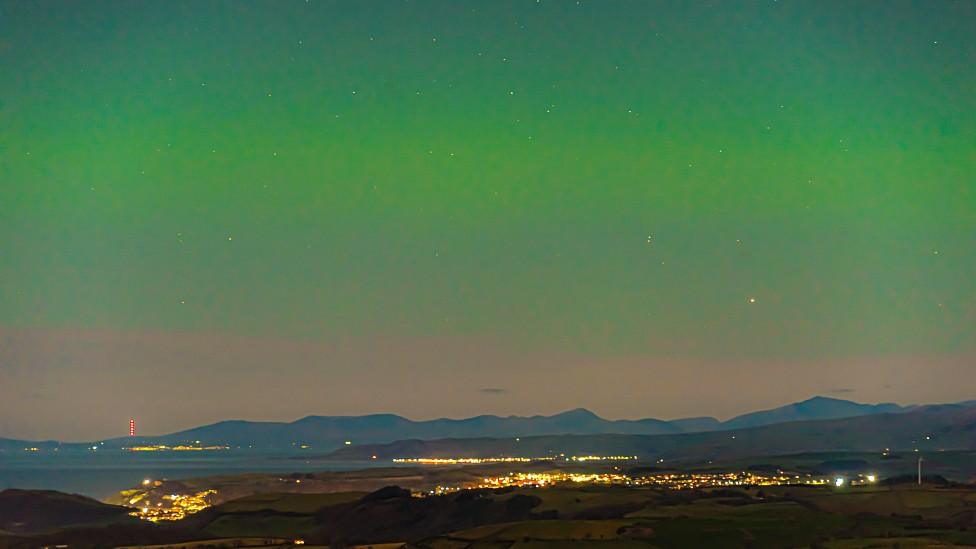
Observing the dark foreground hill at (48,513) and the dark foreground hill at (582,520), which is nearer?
the dark foreground hill at (582,520)

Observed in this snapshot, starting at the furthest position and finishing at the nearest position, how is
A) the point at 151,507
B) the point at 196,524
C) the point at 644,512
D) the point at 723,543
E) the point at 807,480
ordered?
the point at 807,480
the point at 151,507
the point at 196,524
the point at 644,512
the point at 723,543

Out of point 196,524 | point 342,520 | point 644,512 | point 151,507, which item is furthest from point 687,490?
point 151,507

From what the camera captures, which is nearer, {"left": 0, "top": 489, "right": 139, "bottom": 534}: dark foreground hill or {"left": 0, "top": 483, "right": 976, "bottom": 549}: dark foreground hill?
{"left": 0, "top": 483, "right": 976, "bottom": 549}: dark foreground hill

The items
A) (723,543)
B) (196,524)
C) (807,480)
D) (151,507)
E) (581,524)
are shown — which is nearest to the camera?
(723,543)

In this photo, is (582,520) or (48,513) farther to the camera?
(48,513)

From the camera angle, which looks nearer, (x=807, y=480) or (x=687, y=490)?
(x=687, y=490)

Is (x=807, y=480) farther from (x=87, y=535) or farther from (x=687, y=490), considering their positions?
(x=87, y=535)

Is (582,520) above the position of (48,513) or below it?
below

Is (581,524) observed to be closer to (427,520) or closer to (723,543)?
(723,543)

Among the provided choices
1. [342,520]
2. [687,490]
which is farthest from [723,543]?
[687,490]
